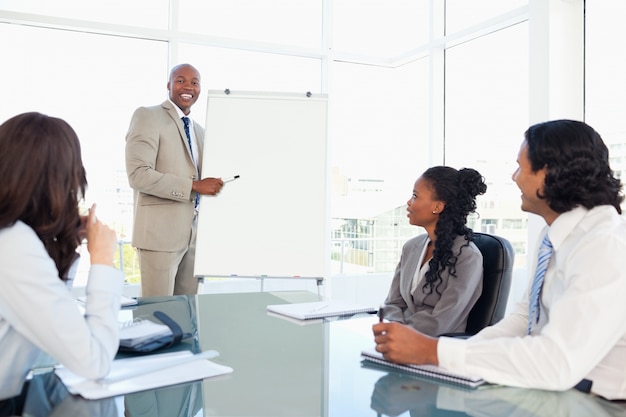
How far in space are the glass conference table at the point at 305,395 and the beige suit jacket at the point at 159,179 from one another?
71.1 inches

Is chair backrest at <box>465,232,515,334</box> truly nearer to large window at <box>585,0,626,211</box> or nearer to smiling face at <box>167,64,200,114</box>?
large window at <box>585,0,626,211</box>

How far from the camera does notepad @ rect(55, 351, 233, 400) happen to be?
1135mm

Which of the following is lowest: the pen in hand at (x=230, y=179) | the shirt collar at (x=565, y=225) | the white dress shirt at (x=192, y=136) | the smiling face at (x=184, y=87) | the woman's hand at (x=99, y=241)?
the woman's hand at (x=99, y=241)

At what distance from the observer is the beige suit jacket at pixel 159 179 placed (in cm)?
324

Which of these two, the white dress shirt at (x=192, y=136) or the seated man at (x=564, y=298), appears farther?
the white dress shirt at (x=192, y=136)

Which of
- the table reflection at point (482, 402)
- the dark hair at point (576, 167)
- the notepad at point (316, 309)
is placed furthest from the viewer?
the notepad at point (316, 309)

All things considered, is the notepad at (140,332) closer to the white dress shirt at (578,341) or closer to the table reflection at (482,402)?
the table reflection at (482,402)

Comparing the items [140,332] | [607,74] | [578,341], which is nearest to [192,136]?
[140,332]

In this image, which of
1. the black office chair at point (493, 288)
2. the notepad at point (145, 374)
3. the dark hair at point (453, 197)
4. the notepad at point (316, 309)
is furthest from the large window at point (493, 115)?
the notepad at point (145, 374)

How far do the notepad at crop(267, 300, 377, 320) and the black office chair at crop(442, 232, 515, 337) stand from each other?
1.23 ft

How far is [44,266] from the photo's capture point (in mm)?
1104

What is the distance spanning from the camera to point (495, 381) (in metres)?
1.19

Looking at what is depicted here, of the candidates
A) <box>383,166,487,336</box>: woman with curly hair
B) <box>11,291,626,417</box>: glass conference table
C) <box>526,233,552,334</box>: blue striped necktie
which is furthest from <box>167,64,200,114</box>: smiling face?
<box>526,233,552,334</box>: blue striped necktie

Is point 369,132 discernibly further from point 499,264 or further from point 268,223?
point 499,264
